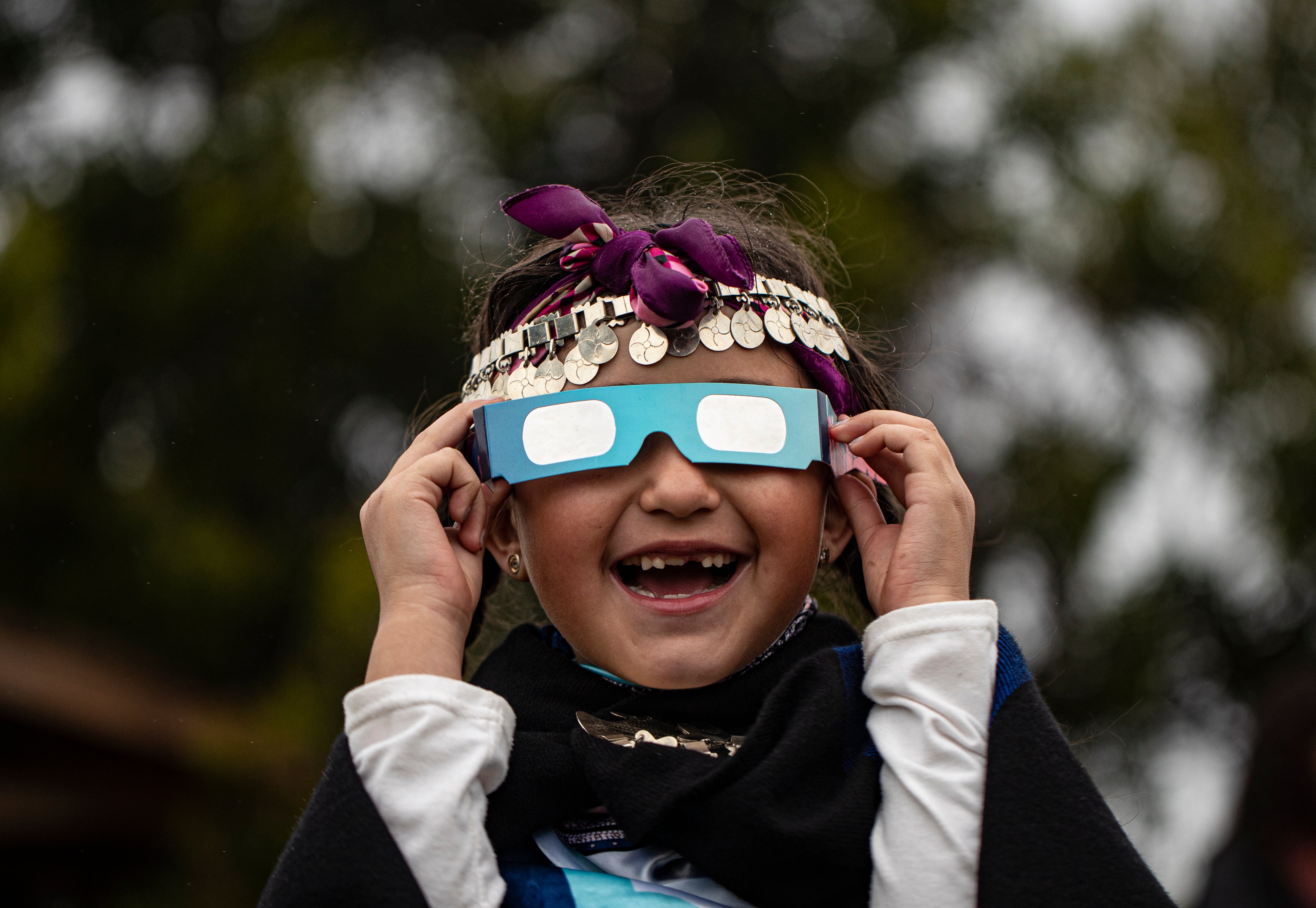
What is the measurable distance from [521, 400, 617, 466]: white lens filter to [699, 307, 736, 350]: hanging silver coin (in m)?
0.20

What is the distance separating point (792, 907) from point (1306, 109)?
17.7 feet

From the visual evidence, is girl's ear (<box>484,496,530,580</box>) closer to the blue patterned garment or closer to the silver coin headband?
the silver coin headband

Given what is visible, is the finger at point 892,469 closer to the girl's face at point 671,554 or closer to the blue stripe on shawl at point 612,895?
the girl's face at point 671,554

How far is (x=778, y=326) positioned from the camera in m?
1.83

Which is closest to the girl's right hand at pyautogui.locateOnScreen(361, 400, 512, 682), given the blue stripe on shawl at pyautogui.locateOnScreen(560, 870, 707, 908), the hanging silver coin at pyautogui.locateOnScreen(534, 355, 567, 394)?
the hanging silver coin at pyautogui.locateOnScreen(534, 355, 567, 394)

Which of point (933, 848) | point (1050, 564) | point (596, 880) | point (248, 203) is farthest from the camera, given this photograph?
point (248, 203)

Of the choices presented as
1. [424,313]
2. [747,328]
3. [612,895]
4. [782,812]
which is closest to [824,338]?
[747,328]

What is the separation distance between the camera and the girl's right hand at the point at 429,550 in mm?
1611

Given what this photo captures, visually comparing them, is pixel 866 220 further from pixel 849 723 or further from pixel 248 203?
pixel 849 723

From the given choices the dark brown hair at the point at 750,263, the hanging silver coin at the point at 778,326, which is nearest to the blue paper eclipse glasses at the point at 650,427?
the hanging silver coin at the point at 778,326

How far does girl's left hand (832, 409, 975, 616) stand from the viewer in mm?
1658

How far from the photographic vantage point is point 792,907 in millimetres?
1515

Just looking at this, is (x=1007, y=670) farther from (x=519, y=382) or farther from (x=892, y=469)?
(x=519, y=382)

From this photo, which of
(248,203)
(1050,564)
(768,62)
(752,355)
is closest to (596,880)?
(752,355)
